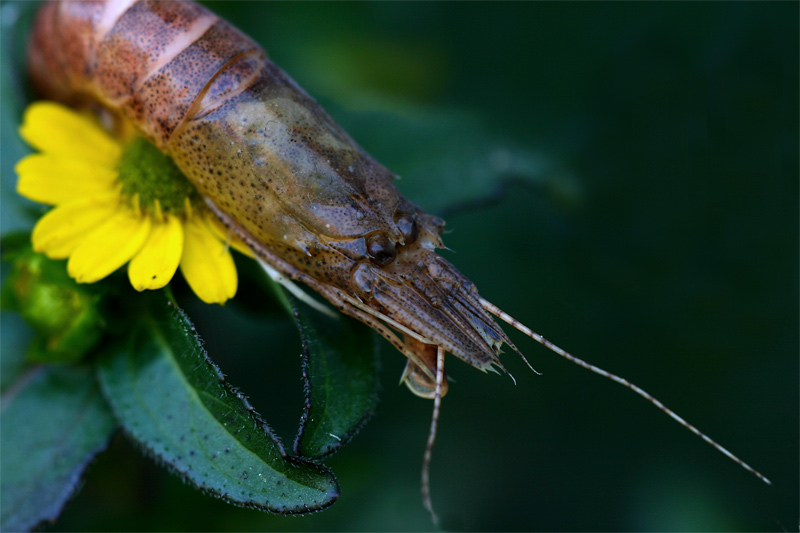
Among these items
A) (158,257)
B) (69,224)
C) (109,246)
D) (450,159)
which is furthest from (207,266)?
(450,159)

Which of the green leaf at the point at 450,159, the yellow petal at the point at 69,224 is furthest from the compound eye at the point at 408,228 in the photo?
the yellow petal at the point at 69,224

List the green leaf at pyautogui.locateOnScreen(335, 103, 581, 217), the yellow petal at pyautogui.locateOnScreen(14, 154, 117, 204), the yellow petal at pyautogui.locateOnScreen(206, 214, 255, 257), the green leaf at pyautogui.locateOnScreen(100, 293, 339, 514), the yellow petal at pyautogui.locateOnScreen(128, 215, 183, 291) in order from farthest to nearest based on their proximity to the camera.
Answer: the green leaf at pyautogui.locateOnScreen(335, 103, 581, 217) < the yellow petal at pyautogui.locateOnScreen(206, 214, 255, 257) < the yellow petal at pyautogui.locateOnScreen(14, 154, 117, 204) < the yellow petal at pyautogui.locateOnScreen(128, 215, 183, 291) < the green leaf at pyautogui.locateOnScreen(100, 293, 339, 514)

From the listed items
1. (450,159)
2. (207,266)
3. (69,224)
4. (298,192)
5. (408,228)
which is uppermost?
(450,159)

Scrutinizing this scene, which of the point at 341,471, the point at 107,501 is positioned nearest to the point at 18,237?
the point at 107,501

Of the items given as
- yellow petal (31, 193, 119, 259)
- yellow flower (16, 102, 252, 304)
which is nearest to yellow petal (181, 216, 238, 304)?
yellow flower (16, 102, 252, 304)

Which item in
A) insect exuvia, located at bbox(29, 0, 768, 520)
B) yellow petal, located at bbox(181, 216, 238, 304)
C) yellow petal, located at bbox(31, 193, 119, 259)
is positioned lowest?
yellow petal, located at bbox(31, 193, 119, 259)

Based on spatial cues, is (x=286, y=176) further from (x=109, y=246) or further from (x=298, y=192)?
(x=109, y=246)

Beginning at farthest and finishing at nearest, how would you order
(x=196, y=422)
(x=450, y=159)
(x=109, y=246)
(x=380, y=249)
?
(x=450, y=159) → (x=380, y=249) → (x=109, y=246) → (x=196, y=422)

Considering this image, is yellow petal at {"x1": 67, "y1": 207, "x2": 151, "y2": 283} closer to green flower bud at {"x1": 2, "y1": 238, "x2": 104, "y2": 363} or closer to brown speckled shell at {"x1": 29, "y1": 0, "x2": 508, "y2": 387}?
green flower bud at {"x1": 2, "y1": 238, "x2": 104, "y2": 363}
